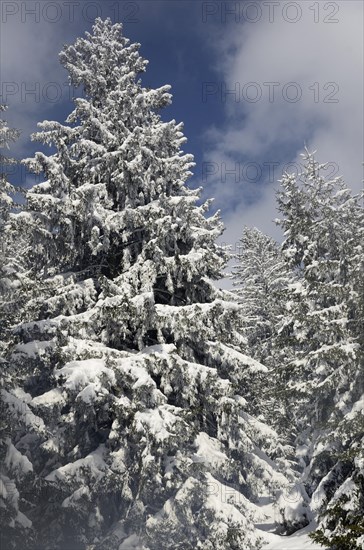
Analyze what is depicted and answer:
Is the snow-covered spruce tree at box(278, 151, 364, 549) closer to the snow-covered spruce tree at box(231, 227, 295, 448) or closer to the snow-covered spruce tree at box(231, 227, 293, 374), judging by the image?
the snow-covered spruce tree at box(231, 227, 295, 448)

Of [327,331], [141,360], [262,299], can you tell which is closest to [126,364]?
[141,360]

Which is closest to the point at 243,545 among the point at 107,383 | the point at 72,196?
the point at 107,383

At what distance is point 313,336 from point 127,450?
8.80 m

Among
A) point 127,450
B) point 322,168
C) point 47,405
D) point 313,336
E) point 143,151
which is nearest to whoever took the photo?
point 47,405

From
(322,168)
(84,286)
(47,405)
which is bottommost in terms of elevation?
(47,405)

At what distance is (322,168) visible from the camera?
21.2 m

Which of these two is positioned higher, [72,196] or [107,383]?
[72,196]

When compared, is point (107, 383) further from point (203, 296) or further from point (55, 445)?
point (203, 296)

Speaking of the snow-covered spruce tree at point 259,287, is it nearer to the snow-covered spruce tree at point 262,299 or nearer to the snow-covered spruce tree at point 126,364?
the snow-covered spruce tree at point 262,299

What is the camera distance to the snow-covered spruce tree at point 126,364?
11930mm

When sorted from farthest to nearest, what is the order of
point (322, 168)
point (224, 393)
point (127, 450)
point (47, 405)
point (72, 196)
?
point (322, 168) → point (72, 196) → point (224, 393) → point (127, 450) → point (47, 405)

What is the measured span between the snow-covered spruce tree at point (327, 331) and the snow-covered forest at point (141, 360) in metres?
0.08

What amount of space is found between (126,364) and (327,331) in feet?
25.9

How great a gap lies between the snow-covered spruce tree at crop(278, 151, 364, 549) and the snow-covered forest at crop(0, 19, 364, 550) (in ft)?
0.26
